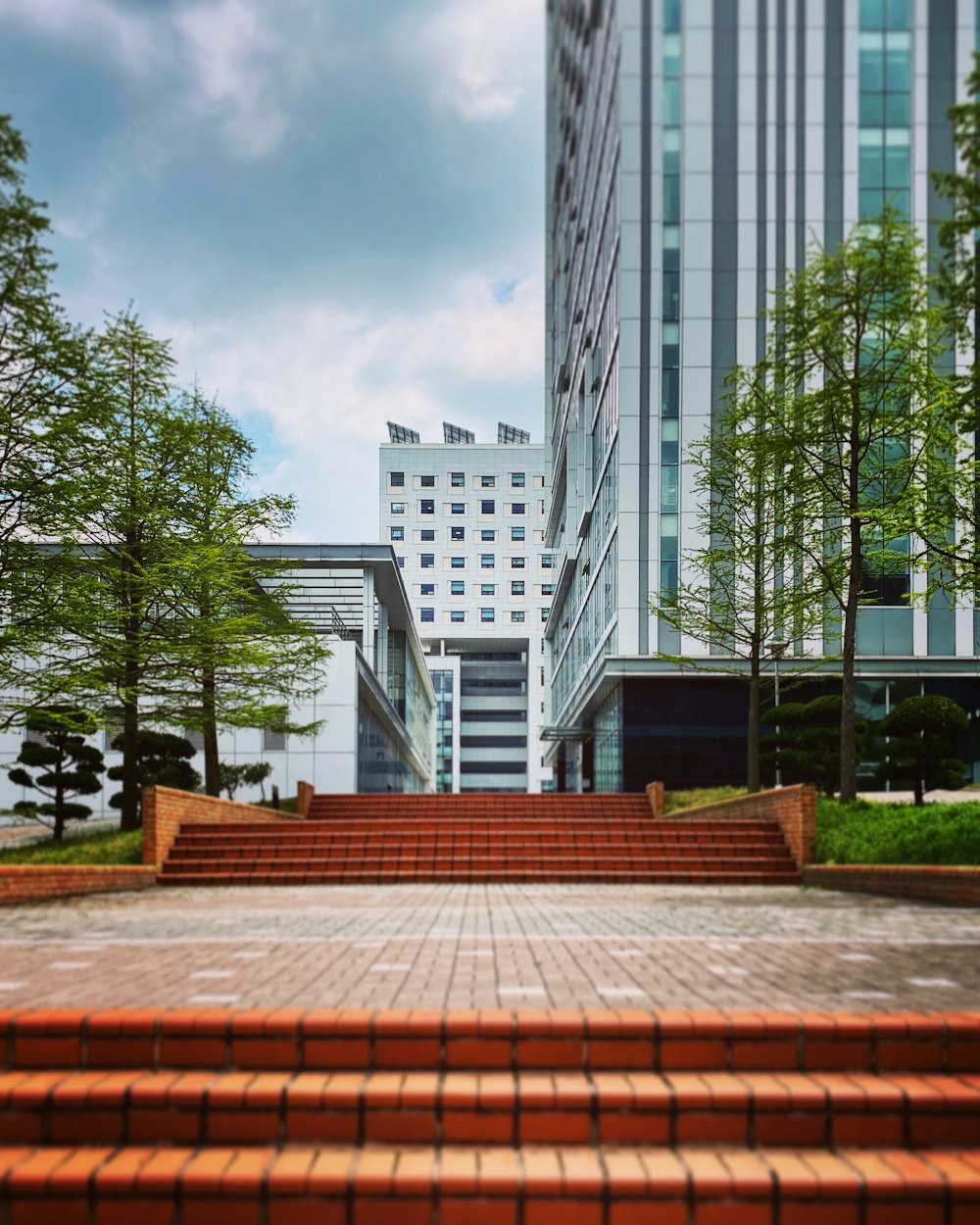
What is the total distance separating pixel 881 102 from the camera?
3591cm

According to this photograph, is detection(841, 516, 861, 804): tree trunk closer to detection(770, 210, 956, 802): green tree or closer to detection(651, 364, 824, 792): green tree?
detection(770, 210, 956, 802): green tree

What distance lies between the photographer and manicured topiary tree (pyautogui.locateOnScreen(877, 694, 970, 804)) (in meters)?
18.0

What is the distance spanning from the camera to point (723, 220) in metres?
36.0

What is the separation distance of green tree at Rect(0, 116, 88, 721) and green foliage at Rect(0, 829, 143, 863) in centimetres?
272

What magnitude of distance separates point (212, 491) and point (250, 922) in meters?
12.8

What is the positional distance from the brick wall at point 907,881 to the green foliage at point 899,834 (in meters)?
0.47

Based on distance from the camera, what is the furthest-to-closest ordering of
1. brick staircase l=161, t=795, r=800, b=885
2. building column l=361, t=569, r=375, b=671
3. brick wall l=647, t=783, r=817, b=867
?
building column l=361, t=569, r=375, b=671, brick wall l=647, t=783, r=817, b=867, brick staircase l=161, t=795, r=800, b=885

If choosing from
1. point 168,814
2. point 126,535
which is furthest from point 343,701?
point 168,814

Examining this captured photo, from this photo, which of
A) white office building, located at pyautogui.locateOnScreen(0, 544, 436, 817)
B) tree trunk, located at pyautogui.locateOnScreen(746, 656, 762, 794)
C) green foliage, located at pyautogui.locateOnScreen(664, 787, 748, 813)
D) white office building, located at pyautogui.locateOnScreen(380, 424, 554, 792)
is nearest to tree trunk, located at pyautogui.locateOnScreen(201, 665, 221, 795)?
white office building, located at pyautogui.locateOnScreen(0, 544, 436, 817)

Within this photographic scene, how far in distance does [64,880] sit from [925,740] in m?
15.1

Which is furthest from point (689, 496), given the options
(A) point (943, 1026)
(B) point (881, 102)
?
(A) point (943, 1026)

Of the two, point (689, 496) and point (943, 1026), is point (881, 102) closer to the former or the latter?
point (689, 496)

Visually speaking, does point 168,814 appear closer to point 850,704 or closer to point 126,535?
point 126,535

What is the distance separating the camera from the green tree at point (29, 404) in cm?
1230
